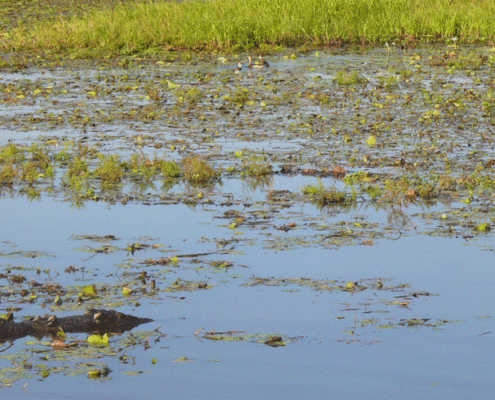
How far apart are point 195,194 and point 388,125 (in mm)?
4163

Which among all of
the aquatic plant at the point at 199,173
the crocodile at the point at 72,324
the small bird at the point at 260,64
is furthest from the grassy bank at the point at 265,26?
the crocodile at the point at 72,324

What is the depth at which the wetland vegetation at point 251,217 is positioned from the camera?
5.53m

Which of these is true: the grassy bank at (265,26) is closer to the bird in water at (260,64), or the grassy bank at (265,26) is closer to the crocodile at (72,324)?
the bird in water at (260,64)

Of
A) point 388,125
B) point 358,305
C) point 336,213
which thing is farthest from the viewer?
point 388,125

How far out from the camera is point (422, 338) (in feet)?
18.7

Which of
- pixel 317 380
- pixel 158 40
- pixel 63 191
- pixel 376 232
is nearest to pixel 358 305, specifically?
pixel 317 380

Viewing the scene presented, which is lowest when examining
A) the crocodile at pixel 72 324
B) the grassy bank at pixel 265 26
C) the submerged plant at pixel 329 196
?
the submerged plant at pixel 329 196

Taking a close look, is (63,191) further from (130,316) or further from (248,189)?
(130,316)

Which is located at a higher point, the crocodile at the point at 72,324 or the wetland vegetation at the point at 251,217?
the crocodile at the point at 72,324

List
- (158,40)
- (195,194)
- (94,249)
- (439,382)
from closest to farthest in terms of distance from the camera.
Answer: (439,382) < (94,249) < (195,194) < (158,40)

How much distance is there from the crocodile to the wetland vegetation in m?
0.11

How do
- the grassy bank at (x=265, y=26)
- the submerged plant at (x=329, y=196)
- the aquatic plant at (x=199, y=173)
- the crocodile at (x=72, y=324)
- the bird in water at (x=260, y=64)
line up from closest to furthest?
the crocodile at (x=72, y=324) → the submerged plant at (x=329, y=196) → the aquatic plant at (x=199, y=173) → the bird in water at (x=260, y=64) → the grassy bank at (x=265, y=26)

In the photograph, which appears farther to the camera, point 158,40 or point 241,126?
point 158,40

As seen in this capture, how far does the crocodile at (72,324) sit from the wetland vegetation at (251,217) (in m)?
0.11
